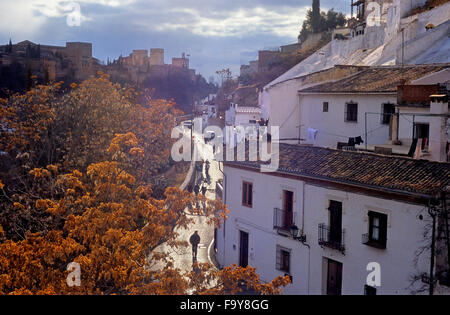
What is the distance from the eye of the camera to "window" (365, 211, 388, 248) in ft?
33.9

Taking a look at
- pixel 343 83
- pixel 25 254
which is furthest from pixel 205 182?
pixel 25 254

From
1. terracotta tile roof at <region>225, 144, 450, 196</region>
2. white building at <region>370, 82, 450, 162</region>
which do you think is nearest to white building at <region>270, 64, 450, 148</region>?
white building at <region>370, 82, 450, 162</region>

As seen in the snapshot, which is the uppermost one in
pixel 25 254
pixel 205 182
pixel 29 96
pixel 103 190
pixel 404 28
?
Result: pixel 404 28

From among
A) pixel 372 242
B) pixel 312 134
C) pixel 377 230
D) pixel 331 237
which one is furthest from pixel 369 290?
pixel 312 134

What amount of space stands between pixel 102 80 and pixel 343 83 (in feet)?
36.3

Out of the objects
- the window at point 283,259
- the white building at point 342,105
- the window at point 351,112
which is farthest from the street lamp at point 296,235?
the window at point 351,112

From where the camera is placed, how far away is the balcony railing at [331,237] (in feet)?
36.9

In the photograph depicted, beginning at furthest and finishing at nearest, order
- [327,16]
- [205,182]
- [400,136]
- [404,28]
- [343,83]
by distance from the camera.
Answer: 1. [327,16]
2. [205,182]
3. [404,28]
4. [343,83]
5. [400,136]

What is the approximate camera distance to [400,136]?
15734 mm

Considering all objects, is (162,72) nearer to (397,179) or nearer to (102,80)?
(102,80)

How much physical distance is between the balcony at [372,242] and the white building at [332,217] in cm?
2

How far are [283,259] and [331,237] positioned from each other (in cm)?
208

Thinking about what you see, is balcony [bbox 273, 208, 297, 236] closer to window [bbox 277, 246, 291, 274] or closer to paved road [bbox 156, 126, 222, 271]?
window [bbox 277, 246, 291, 274]

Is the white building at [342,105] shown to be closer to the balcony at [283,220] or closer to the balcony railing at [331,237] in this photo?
the balcony at [283,220]
